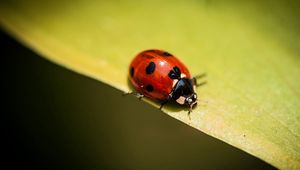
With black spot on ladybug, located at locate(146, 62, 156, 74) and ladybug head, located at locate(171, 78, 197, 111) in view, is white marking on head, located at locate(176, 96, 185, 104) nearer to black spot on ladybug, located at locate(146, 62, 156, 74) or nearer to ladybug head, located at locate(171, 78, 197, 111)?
ladybug head, located at locate(171, 78, 197, 111)

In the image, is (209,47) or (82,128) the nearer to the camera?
(209,47)

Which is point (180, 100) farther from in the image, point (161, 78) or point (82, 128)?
point (82, 128)

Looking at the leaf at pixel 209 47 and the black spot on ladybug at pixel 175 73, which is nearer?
the leaf at pixel 209 47

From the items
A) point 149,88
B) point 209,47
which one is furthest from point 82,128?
point 209,47

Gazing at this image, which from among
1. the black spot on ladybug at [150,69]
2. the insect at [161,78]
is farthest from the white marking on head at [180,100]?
the black spot on ladybug at [150,69]

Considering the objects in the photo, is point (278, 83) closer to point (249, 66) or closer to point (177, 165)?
point (249, 66)

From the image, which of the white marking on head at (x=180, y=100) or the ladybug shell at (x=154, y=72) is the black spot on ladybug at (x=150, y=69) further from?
the white marking on head at (x=180, y=100)

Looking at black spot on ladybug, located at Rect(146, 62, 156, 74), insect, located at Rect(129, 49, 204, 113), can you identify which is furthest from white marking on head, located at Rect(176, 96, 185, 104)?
black spot on ladybug, located at Rect(146, 62, 156, 74)

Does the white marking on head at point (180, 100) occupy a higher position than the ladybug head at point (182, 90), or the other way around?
the ladybug head at point (182, 90)
